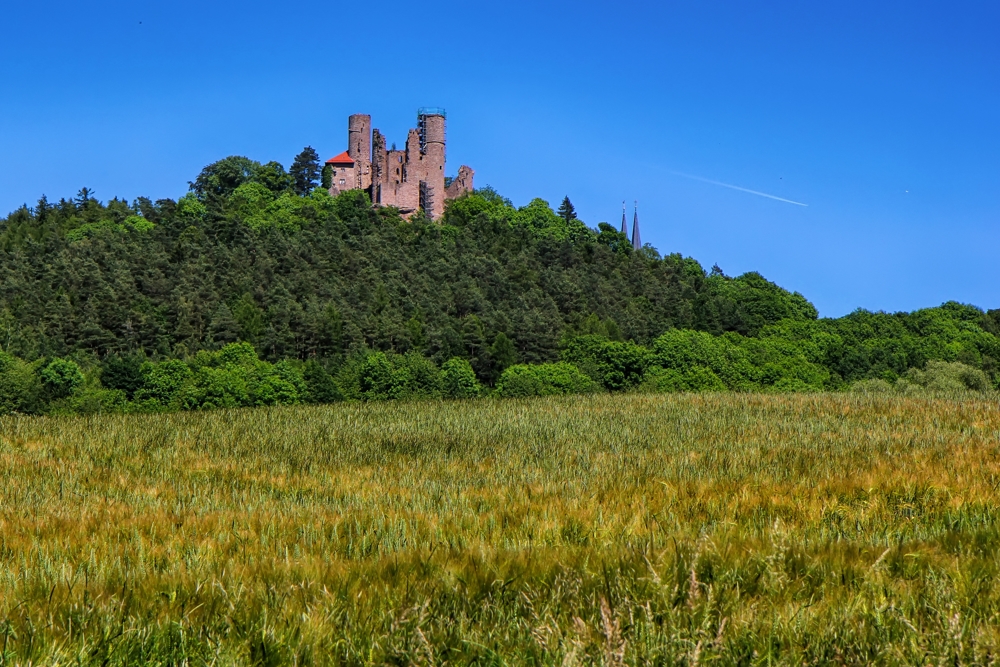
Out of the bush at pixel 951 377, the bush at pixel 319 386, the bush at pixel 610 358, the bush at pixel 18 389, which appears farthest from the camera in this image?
the bush at pixel 610 358

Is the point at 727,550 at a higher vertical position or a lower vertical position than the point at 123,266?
lower

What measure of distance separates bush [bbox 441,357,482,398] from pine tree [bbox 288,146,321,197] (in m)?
68.5

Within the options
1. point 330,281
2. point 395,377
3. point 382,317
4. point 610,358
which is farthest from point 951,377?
point 330,281

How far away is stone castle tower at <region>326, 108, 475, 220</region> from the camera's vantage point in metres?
118

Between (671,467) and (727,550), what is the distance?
173 inches

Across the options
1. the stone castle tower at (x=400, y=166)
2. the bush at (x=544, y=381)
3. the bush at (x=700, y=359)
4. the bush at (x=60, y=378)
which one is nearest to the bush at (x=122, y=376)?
the bush at (x=60, y=378)

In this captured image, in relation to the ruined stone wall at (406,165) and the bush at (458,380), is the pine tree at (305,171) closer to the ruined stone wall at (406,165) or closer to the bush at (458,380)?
the ruined stone wall at (406,165)

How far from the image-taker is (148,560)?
21.2 ft

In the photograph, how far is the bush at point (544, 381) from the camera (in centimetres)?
7494

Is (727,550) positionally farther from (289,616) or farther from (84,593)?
(84,593)

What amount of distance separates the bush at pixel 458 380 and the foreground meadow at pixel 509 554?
208 ft

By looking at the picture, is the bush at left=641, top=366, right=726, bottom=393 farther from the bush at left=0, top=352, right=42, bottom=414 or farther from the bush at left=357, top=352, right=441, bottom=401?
the bush at left=0, top=352, right=42, bottom=414

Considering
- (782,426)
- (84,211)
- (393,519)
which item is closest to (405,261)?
(84,211)

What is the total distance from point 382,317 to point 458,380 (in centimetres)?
1608
